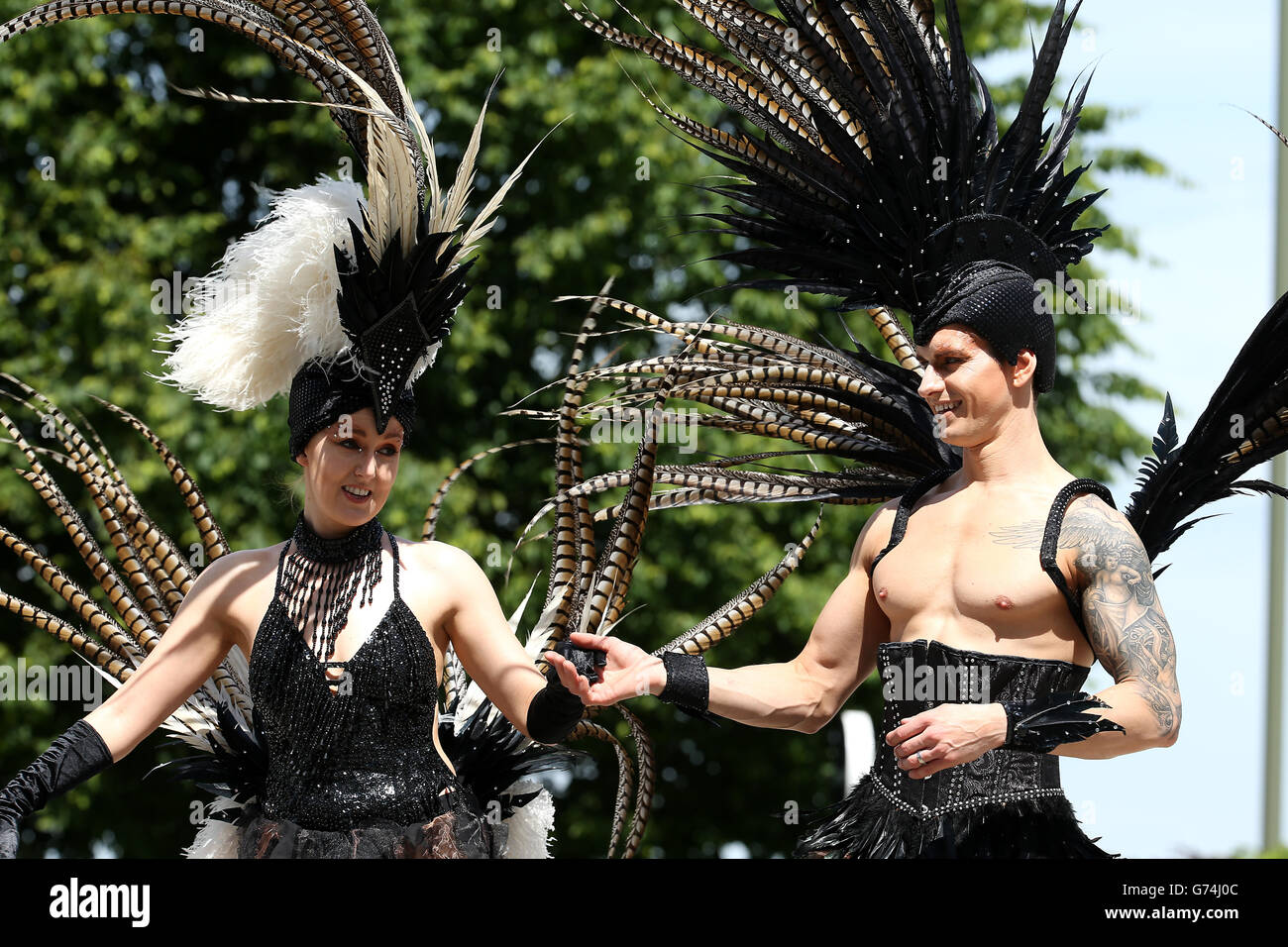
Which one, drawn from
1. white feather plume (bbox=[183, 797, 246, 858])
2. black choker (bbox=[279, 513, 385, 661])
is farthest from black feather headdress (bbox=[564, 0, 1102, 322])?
white feather plume (bbox=[183, 797, 246, 858])

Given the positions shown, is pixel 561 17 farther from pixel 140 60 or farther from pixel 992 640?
pixel 992 640

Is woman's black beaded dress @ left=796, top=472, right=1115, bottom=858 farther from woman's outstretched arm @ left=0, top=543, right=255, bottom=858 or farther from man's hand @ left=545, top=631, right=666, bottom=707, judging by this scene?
woman's outstretched arm @ left=0, top=543, right=255, bottom=858

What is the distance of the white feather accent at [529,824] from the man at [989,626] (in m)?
0.69

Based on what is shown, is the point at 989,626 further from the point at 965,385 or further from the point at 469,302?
the point at 469,302

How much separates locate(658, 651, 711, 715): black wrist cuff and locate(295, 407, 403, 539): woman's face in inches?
29.8

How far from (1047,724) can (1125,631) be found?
0.38 meters

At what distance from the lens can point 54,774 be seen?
3234mm

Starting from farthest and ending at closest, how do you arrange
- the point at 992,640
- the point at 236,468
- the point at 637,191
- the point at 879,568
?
the point at 637,191 < the point at 236,468 < the point at 879,568 < the point at 992,640

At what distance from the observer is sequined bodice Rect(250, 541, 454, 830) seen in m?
3.26

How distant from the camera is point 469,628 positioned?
135 inches

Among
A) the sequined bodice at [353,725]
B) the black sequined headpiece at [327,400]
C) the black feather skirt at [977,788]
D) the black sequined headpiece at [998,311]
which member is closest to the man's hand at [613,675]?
the sequined bodice at [353,725]

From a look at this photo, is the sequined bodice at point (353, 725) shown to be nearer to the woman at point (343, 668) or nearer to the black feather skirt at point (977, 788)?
the woman at point (343, 668)

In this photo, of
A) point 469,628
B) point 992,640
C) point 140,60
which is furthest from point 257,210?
point 992,640
